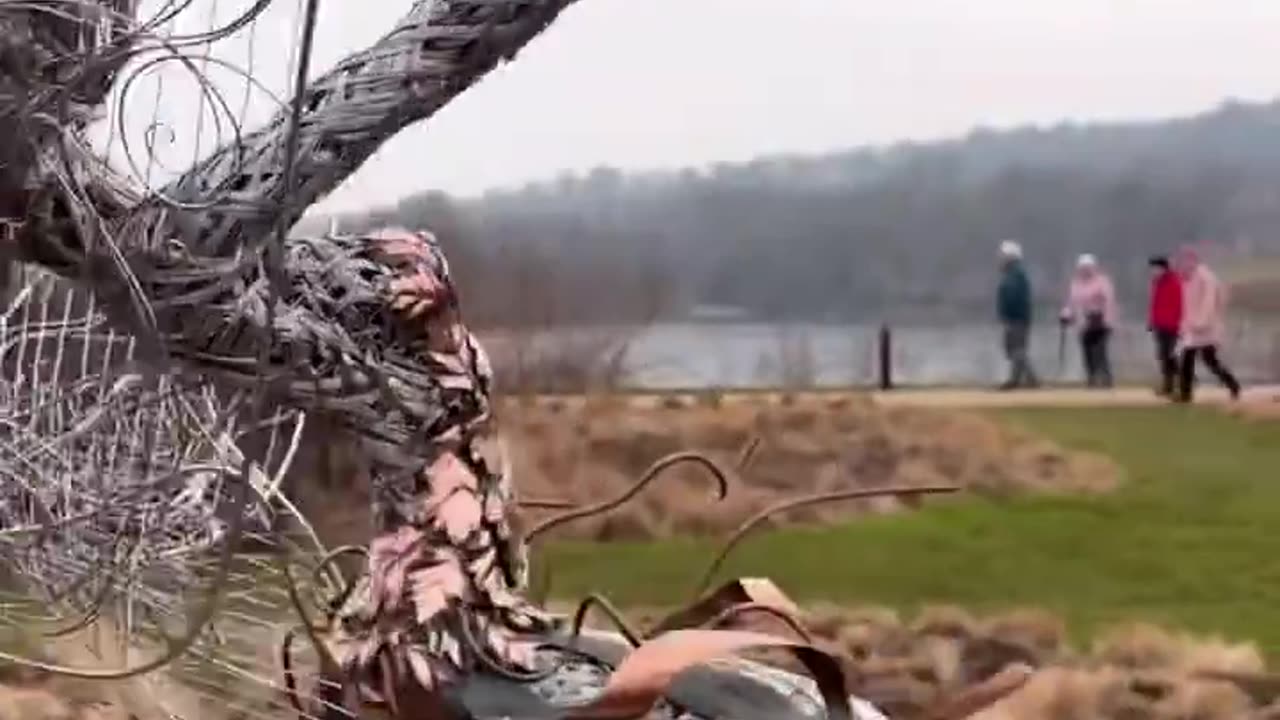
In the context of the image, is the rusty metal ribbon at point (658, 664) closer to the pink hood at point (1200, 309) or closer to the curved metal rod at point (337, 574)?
the curved metal rod at point (337, 574)

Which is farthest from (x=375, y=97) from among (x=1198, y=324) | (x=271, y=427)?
(x=1198, y=324)

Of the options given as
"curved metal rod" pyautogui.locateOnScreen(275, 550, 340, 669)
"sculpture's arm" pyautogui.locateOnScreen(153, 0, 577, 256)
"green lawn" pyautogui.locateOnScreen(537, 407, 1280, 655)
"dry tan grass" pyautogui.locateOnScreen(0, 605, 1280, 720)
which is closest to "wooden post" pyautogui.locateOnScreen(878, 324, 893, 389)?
"green lawn" pyautogui.locateOnScreen(537, 407, 1280, 655)

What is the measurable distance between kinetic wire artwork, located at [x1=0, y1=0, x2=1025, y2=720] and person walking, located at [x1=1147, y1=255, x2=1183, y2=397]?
5.87m

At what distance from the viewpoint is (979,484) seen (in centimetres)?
515

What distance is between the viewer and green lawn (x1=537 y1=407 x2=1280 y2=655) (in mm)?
3832

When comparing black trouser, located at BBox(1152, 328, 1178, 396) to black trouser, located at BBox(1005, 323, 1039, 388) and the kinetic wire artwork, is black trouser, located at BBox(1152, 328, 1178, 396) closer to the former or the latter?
black trouser, located at BBox(1005, 323, 1039, 388)

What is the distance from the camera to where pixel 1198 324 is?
690 cm

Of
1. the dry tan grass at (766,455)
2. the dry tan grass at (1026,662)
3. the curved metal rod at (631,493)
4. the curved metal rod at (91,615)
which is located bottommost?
the dry tan grass at (1026,662)

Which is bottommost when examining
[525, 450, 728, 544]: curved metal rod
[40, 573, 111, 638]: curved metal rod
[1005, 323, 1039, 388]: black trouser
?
[1005, 323, 1039, 388]: black trouser

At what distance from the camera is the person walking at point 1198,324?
691cm

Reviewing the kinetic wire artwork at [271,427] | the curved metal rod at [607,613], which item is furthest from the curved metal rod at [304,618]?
the curved metal rod at [607,613]

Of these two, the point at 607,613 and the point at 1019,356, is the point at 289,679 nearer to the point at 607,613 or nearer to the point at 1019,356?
the point at 607,613

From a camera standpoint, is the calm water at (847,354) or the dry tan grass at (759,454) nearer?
the dry tan grass at (759,454)

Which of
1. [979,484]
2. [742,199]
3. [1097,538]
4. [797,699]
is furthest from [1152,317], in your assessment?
[797,699]
